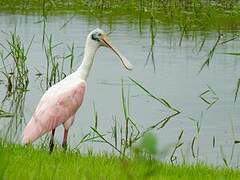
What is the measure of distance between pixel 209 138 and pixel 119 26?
10085 mm

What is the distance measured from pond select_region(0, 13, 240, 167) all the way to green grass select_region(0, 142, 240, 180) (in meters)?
1.18

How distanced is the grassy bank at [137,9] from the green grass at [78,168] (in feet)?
44.5

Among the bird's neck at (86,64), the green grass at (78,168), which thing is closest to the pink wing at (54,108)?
the bird's neck at (86,64)

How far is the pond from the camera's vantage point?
985 cm

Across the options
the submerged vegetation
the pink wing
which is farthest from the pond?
the pink wing

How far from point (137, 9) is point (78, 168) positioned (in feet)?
59.9

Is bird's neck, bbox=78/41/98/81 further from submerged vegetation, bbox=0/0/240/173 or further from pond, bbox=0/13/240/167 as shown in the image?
pond, bbox=0/13/240/167

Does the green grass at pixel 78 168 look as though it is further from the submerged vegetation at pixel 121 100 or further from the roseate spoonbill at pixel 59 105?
the roseate spoonbill at pixel 59 105

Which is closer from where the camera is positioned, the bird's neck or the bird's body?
the bird's body

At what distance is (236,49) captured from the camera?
1667 cm

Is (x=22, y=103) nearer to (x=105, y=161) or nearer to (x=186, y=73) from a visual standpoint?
(x=186, y=73)

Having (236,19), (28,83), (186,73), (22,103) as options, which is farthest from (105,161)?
(236,19)

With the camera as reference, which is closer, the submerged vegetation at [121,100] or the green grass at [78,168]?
the green grass at [78,168]

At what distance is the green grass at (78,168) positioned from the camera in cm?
497
